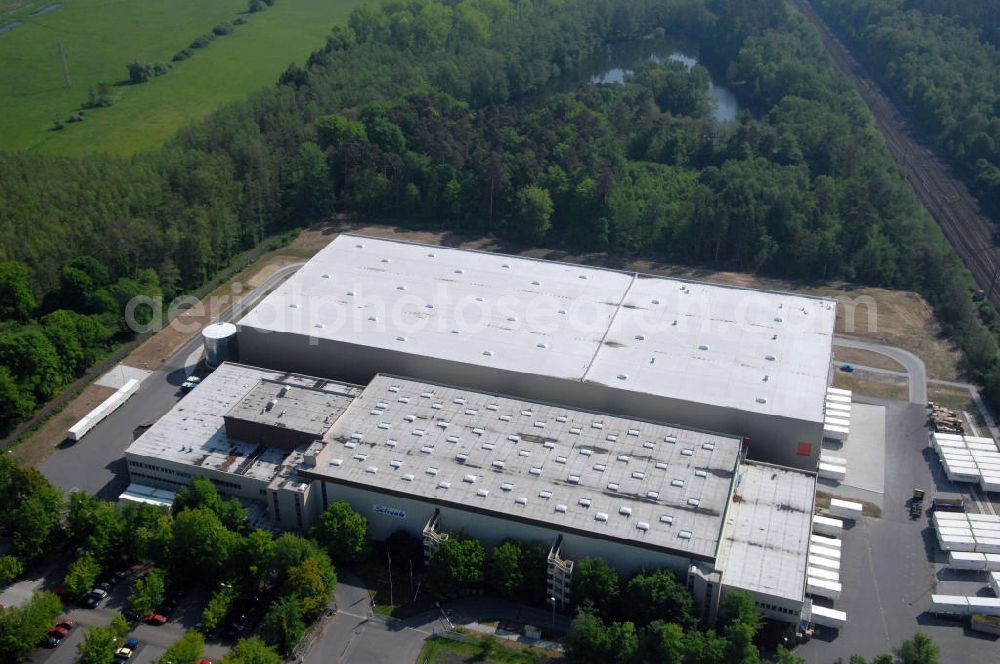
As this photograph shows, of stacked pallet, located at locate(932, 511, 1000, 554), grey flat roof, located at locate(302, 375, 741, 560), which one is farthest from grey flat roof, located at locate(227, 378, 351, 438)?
stacked pallet, located at locate(932, 511, 1000, 554)

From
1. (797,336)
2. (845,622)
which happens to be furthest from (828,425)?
(845,622)

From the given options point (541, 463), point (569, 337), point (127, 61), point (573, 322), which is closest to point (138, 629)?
point (541, 463)

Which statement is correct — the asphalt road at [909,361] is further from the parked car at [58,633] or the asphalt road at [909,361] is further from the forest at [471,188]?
the parked car at [58,633]

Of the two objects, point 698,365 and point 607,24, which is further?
point 607,24

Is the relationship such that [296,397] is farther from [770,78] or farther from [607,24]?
[607,24]

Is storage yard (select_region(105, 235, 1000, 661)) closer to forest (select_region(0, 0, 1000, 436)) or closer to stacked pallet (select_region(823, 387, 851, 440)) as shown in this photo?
stacked pallet (select_region(823, 387, 851, 440))

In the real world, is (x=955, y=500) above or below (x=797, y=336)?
below
